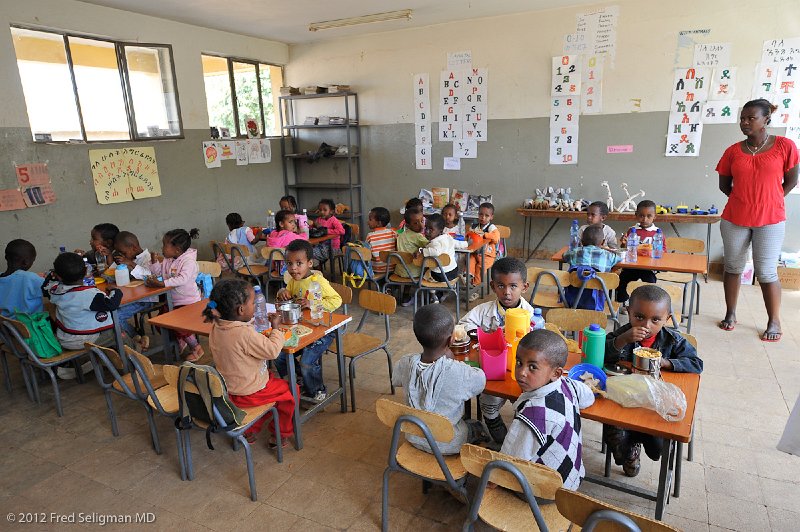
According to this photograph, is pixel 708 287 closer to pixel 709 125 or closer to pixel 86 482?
pixel 709 125

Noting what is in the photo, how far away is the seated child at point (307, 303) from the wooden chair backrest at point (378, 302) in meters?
0.22

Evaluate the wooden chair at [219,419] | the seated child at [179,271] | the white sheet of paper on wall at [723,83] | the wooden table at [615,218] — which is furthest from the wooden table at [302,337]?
the white sheet of paper on wall at [723,83]

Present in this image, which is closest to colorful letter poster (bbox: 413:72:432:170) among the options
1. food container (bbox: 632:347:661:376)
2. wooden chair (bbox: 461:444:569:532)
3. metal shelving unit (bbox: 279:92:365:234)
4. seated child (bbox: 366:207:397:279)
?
metal shelving unit (bbox: 279:92:365:234)

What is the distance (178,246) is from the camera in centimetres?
406

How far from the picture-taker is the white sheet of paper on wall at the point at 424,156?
25.3 ft

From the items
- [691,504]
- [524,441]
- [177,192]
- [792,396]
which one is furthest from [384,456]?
[177,192]

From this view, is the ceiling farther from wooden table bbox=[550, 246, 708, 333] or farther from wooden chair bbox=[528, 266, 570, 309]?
wooden chair bbox=[528, 266, 570, 309]

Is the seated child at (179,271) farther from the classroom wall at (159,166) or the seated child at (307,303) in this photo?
the classroom wall at (159,166)

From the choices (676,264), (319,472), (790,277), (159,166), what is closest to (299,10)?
(159,166)

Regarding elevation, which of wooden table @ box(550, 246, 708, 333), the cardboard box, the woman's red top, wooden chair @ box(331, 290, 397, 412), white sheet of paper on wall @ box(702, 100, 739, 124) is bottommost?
the cardboard box

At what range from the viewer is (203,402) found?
2.38 metres

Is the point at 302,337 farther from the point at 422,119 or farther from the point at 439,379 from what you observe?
the point at 422,119

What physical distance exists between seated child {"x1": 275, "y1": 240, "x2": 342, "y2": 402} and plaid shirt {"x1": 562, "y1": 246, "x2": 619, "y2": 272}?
78.4 inches

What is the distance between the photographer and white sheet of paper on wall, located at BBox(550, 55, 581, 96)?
6422 mm
